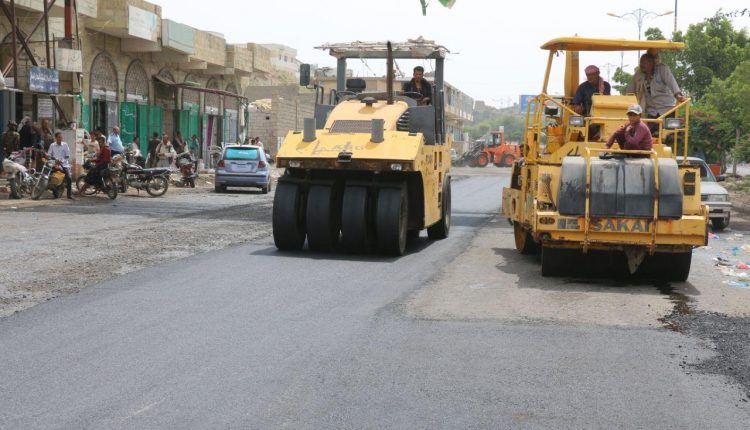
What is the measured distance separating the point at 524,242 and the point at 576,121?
231cm

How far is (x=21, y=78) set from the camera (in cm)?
2952

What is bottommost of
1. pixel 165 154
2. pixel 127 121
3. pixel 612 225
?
pixel 612 225

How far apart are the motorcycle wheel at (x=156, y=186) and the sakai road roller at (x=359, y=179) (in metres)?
12.9

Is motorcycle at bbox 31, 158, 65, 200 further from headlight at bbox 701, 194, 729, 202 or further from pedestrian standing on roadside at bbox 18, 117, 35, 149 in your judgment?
headlight at bbox 701, 194, 729, 202

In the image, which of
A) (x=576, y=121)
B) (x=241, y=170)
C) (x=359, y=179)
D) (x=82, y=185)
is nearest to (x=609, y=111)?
(x=576, y=121)

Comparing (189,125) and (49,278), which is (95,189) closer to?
(49,278)

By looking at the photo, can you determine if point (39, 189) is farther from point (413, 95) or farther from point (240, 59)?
point (240, 59)

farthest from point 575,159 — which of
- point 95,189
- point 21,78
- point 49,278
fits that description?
point 21,78

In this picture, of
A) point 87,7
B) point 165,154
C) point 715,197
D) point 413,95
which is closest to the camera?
point 413,95

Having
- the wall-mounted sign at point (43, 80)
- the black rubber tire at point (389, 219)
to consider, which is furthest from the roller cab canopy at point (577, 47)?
the wall-mounted sign at point (43, 80)

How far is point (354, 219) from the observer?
13203 mm

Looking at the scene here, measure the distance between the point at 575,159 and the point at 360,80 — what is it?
532 centimetres

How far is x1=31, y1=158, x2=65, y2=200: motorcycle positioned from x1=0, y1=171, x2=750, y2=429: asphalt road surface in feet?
43.2

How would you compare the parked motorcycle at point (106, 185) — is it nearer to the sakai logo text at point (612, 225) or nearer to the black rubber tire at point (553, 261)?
the black rubber tire at point (553, 261)
